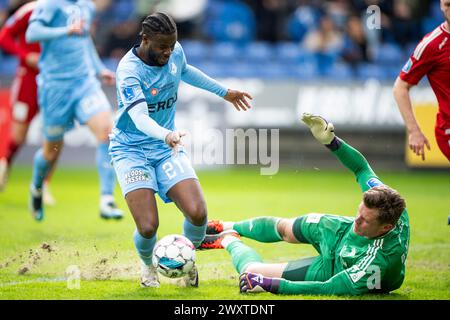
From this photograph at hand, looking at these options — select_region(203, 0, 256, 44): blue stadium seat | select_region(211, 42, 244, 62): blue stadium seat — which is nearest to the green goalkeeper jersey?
select_region(211, 42, 244, 62): blue stadium seat

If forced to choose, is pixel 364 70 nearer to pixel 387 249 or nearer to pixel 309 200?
pixel 309 200

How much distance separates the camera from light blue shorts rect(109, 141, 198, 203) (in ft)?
20.4

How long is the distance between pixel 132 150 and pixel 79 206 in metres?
4.63

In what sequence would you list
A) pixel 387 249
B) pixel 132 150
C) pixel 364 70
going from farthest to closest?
pixel 364 70 → pixel 132 150 → pixel 387 249

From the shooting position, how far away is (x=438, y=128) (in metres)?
7.11

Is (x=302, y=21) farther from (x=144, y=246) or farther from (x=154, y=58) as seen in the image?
(x=144, y=246)

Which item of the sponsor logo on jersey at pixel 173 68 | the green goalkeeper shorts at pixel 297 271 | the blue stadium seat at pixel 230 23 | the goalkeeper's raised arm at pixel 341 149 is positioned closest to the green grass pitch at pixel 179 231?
the green goalkeeper shorts at pixel 297 271

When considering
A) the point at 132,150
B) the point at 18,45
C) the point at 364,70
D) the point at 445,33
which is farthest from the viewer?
the point at 364,70

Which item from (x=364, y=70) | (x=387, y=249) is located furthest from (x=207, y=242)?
(x=364, y=70)

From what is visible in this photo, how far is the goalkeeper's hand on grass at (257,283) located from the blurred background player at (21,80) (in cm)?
563

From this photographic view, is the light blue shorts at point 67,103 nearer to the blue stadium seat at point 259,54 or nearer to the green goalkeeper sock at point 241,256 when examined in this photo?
the green goalkeeper sock at point 241,256

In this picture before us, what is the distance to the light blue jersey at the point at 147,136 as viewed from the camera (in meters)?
6.19

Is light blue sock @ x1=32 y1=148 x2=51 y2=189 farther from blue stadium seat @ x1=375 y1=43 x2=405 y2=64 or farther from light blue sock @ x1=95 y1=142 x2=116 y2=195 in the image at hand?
blue stadium seat @ x1=375 y1=43 x2=405 y2=64

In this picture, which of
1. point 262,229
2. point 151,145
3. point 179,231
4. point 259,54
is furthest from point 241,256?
point 259,54
